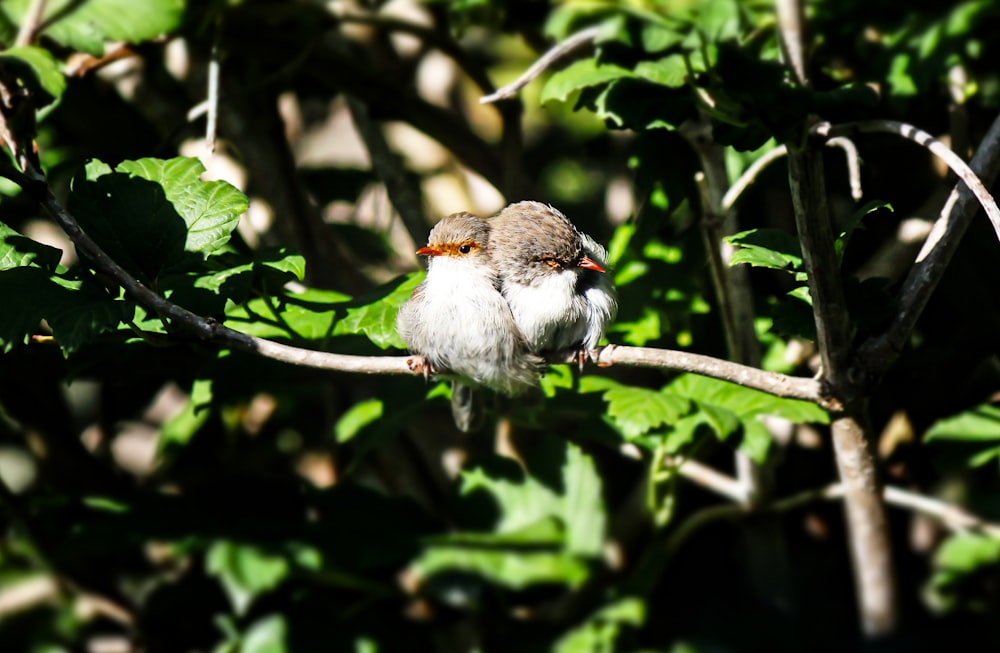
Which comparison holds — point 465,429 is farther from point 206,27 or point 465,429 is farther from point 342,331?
point 206,27

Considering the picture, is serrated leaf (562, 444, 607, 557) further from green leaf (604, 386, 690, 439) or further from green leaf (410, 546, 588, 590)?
green leaf (604, 386, 690, 439)

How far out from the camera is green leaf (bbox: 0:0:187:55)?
233 centimetres

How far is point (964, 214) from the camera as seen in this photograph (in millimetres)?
1967

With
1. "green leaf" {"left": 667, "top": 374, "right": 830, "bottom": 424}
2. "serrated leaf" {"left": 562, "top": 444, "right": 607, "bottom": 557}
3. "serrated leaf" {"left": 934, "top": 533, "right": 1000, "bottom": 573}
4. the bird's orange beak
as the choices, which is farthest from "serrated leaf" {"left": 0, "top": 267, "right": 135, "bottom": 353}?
"serrated leaf" {"left": 934, "top": 533, "right": 1000, "bottom": 573}

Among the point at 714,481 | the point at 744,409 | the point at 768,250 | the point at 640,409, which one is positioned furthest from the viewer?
the point at 714,481

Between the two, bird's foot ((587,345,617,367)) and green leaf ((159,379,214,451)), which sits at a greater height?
green leaf ((159,379,214,451))

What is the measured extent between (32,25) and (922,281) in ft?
6.50

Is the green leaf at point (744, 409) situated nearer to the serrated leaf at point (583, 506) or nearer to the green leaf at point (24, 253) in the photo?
the serrated leaf at point (583, 506)

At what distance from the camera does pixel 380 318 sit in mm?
2195

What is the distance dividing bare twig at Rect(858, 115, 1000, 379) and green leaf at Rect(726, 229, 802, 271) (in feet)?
0.71

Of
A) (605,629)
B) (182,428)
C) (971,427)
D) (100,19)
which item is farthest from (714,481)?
(100,19)

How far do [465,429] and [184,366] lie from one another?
0.79 meters

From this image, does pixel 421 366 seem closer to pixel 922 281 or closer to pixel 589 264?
pixel 589 264

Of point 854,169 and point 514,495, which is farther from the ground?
point 854,169
